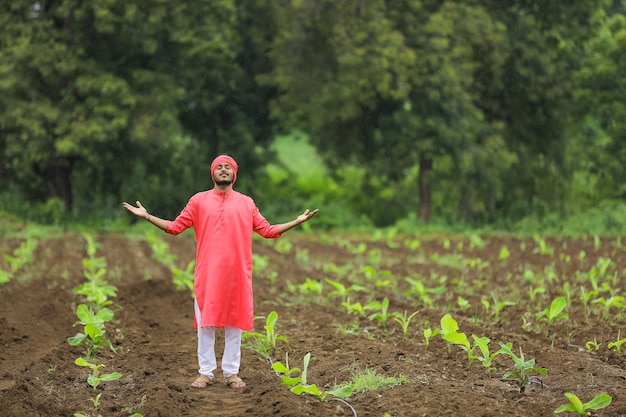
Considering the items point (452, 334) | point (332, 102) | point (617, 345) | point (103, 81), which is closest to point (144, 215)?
point (452, 334)

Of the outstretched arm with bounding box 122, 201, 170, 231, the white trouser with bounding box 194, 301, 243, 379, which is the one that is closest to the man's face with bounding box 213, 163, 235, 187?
the outstretched arm with bounding box 122, 201, 170, 231

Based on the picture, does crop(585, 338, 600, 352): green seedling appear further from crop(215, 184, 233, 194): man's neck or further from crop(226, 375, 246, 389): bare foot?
crop(215, 184, 233, 194): man's neck

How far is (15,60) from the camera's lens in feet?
81.3

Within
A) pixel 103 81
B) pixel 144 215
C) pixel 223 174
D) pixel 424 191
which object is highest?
pixel 103 81

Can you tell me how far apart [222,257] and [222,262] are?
0.04 meters

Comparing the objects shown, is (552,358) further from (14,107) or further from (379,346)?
(14,107)

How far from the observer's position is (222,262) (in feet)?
23.8

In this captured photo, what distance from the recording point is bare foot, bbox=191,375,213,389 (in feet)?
24.2

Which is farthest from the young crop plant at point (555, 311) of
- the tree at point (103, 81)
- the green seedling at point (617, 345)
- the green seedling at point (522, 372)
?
the tree at point (103, 81)

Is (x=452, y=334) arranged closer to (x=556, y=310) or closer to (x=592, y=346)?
(x=592, y=346)

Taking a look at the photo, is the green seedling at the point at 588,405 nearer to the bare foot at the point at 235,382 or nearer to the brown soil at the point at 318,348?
the brown soil at the point at 318,348

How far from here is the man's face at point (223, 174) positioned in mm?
7266

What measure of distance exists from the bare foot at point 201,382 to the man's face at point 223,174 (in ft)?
4.92

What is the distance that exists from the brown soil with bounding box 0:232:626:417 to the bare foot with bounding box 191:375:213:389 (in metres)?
0.08
